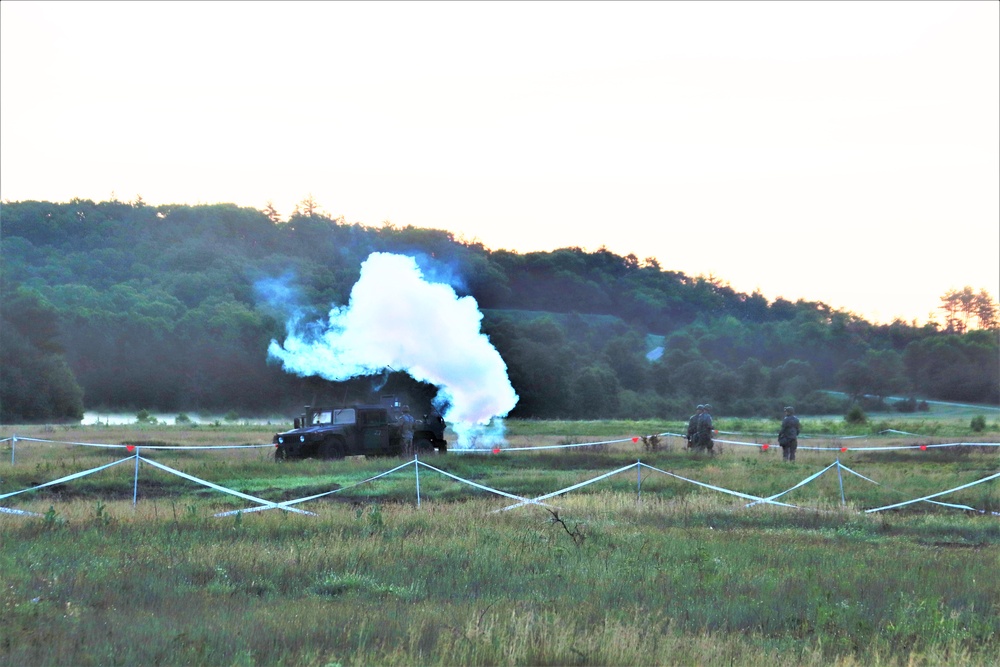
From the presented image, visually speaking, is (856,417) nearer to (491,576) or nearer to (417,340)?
(417,340)

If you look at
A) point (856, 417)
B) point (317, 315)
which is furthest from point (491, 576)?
point (856, 417)

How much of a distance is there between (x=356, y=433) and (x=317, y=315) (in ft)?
71.5

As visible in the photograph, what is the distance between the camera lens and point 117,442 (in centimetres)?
3478

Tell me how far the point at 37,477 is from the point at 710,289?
365 feet

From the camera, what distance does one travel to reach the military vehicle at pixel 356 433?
27.1 m

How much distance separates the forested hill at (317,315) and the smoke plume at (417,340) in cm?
650

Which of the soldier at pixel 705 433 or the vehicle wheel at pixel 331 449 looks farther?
the soldier at pixel 705 433

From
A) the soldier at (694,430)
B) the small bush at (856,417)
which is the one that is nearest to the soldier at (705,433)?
the soldier at (694,430)

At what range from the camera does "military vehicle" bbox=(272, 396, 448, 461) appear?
2711cm

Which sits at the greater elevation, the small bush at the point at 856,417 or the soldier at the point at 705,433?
the small bush at the point at 856,417

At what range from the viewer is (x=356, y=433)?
27.7m

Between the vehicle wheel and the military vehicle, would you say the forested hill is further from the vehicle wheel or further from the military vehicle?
the vehicle wheel

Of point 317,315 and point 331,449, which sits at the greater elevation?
point 317,315

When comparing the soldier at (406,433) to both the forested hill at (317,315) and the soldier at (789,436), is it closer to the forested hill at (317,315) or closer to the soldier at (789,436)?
the forested hill at (317,315)
